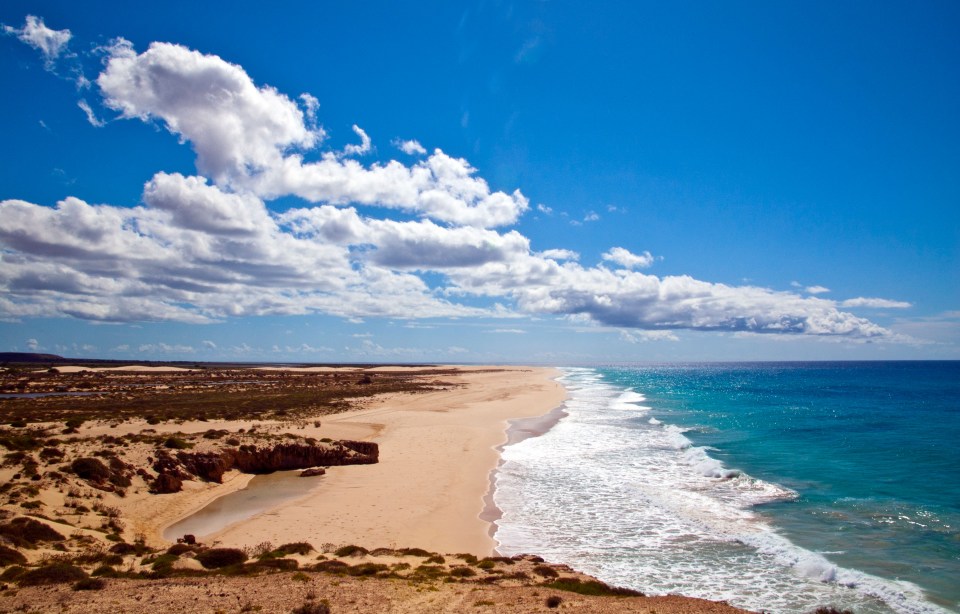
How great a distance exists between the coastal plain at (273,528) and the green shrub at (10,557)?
0.05 m

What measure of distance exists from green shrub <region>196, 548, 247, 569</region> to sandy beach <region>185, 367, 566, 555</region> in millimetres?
2048

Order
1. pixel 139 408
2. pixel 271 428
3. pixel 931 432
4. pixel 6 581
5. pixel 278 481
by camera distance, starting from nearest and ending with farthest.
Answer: pixel 6 581 → pixel 278 481 → pixel 271 428 → pixel 931 432 → pixel 139 408

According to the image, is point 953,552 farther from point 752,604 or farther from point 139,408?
point 139,408

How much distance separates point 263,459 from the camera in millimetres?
25766

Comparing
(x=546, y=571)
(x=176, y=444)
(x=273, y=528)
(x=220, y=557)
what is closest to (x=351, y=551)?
(x=220, y=557)

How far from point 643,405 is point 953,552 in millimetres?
49419

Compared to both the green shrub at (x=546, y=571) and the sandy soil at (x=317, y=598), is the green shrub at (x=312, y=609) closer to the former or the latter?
the sandy soil at (x=317, y=598)

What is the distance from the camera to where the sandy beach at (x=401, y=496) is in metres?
16.6

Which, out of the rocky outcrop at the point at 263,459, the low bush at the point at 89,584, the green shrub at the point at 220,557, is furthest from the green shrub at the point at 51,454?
the low bush at the point at 89,584

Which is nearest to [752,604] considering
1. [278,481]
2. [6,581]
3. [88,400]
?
[6,581]

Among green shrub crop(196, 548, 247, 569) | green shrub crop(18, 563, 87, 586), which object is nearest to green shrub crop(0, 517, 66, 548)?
green shrub crop(18, 563, 87, 586)

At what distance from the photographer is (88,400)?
55.1 meters

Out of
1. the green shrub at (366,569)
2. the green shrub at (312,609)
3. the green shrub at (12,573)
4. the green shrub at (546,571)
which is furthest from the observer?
the green shrub at (546,571)

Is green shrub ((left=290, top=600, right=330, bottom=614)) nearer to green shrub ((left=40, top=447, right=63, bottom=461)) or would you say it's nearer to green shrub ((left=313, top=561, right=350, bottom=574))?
green shrub ((left=313, top=561, right=350, bottom=574))
